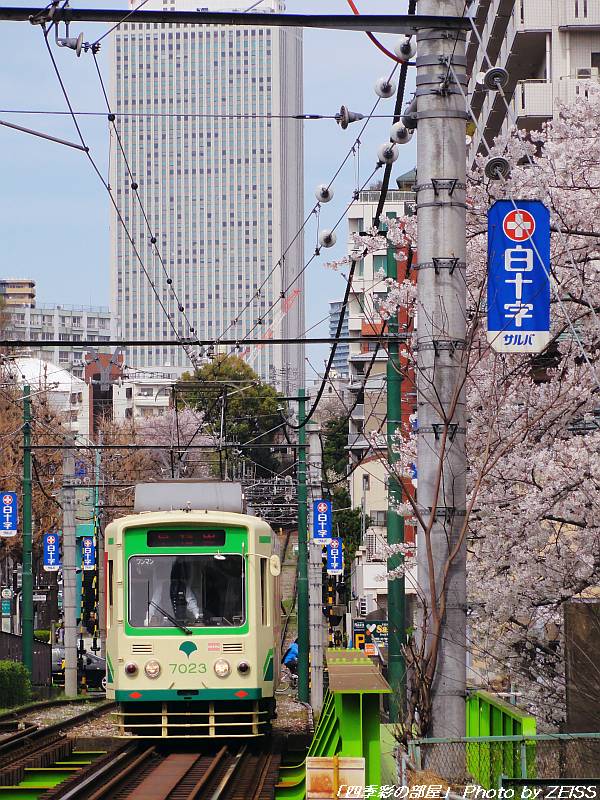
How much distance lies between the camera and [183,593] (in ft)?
54.8

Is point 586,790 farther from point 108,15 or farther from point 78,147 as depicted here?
point 78,147

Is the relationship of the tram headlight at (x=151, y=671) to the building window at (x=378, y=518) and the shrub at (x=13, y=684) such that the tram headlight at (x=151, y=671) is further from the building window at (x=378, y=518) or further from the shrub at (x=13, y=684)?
the building window at (x=378, y=518)

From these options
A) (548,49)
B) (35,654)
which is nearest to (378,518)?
(35,654)

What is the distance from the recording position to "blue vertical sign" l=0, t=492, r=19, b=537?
119 feet

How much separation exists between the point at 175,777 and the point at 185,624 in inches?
87.9

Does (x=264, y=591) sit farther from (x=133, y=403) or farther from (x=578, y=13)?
(x=133, y=403)

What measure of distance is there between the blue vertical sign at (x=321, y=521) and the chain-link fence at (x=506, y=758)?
19.1 m

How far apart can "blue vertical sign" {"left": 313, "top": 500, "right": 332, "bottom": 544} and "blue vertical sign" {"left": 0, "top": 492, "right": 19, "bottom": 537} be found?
949 centimetres

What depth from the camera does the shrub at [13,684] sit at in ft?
91.4

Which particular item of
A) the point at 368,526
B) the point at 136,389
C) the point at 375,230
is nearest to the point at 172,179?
the point at 136,389

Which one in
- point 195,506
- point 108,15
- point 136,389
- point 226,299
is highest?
point 226,299

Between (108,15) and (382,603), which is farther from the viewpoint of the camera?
(382,603)

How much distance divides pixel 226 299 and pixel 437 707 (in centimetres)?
19140

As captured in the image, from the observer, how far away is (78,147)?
46.7ft
